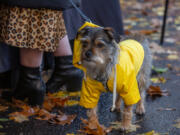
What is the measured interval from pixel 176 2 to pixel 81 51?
23.5 ft

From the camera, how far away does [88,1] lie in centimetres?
483

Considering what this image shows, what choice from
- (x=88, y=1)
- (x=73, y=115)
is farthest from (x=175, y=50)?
(x=73, y=115)

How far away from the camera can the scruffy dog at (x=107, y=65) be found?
9.97ft

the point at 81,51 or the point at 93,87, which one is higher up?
the point at 81,51

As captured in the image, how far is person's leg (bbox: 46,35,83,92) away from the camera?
4.25 metres

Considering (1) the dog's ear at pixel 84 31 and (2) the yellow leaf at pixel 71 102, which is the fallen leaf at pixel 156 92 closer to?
(2) the yellow leaf at pixel 71 102

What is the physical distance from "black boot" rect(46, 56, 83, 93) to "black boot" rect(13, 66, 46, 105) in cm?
42

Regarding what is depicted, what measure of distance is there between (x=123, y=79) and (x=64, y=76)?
134 centimetres

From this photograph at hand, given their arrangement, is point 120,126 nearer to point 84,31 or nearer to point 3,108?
point 84,31

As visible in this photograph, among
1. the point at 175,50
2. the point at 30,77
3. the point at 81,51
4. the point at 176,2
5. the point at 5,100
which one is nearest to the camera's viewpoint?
the point at 81,51

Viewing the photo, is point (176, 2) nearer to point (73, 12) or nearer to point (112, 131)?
point (73, 12)

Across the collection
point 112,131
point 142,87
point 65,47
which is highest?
point 65,47

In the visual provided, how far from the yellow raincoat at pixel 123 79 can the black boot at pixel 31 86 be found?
674 millimetres

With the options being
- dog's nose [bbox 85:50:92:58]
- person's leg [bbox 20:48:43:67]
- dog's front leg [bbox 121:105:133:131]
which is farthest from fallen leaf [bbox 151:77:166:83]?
dog's nose [bbox 85:50:92:58]
